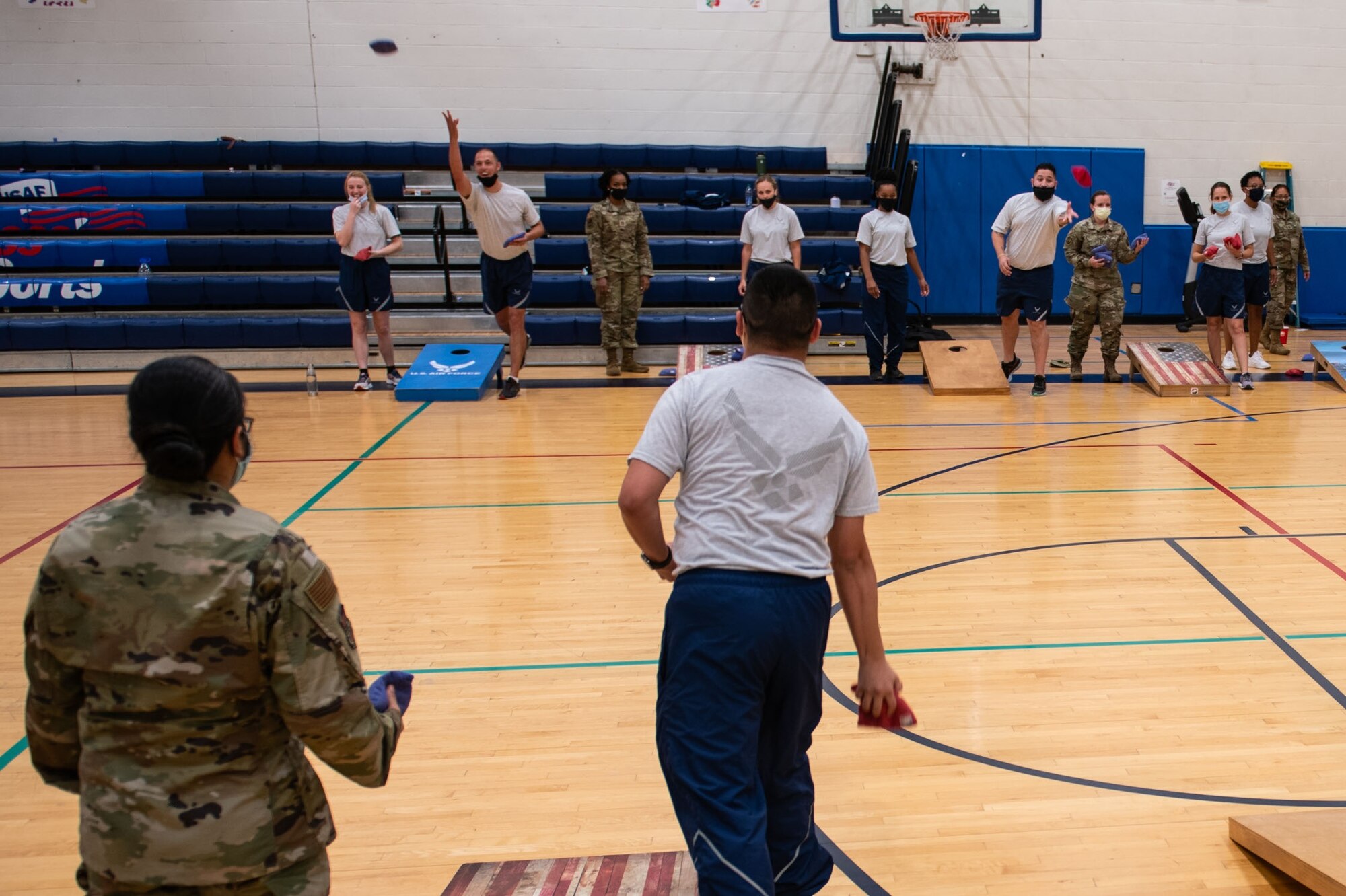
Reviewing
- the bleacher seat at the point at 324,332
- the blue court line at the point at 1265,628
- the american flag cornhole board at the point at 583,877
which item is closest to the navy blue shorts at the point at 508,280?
the bleacher seat at the point at 324,332

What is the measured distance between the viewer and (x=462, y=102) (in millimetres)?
13188

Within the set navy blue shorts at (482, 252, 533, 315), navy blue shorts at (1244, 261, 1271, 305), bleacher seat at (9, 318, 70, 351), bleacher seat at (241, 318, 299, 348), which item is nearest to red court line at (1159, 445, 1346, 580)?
navy blue shorts at (1244, 261, 1271, 305)

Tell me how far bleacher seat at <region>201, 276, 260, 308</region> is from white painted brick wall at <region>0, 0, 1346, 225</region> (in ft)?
8.35

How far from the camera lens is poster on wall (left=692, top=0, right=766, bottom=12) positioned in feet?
43.2

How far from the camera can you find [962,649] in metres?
4.30

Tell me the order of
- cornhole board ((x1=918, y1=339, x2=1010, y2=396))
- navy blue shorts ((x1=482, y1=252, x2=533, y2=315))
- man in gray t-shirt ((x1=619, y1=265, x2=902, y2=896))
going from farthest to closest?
cornhole board ((x1=918, y1=339, x2=1010, y2=396)) → navy blue shorts ((x1=482, y1=252, x2=533, y2=315)) → man in gray t-shirt ((x1=619, y1=265, x2=902, y2=896))

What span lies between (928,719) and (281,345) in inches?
354

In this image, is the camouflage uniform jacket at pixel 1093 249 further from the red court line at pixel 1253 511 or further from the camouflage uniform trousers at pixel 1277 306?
the camouflage uniform trousers at pixel 1277 306

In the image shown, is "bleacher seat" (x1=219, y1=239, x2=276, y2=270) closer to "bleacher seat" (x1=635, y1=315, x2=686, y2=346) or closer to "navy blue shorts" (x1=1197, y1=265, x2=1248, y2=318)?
"bleacher seat" (x1=635, y1=315, x2=686, y2=346)

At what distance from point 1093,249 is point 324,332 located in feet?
23.4

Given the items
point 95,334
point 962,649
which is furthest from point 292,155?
point 962,649

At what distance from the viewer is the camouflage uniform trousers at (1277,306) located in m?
11.3

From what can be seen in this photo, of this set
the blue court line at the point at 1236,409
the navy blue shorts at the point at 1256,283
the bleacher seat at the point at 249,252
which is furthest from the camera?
the bleacher seat at the point at 249,252

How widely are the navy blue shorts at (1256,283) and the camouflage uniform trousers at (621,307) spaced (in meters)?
5.23
